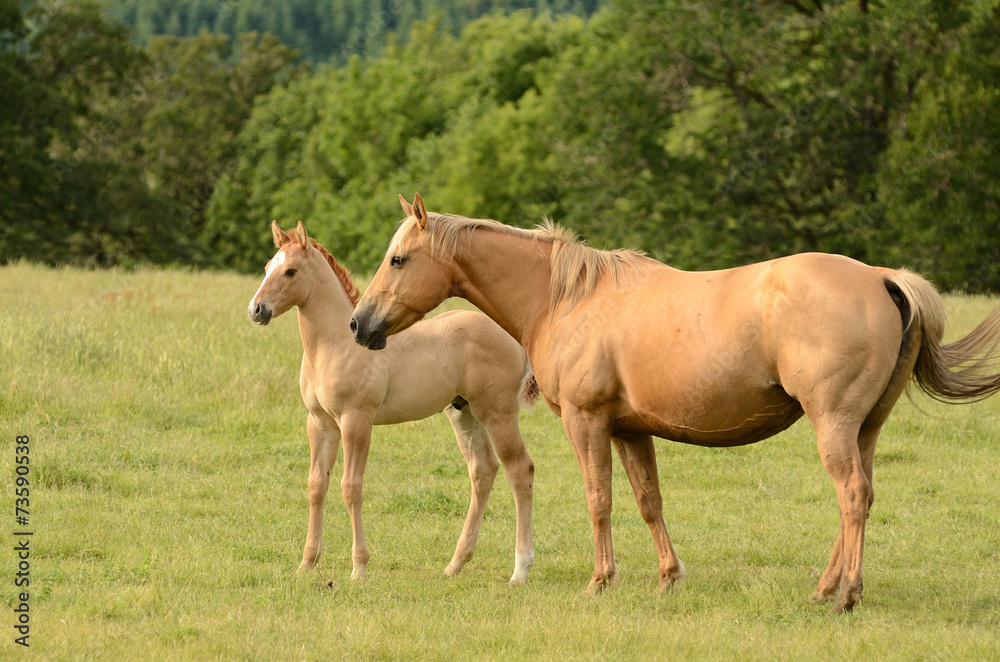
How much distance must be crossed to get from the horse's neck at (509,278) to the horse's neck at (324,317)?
0.89 meters

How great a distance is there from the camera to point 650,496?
595 cm

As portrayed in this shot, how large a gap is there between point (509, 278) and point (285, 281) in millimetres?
1526

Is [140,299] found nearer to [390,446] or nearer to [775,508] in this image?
[390,446]

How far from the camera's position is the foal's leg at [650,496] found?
584cm

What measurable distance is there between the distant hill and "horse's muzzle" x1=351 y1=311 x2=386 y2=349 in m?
119

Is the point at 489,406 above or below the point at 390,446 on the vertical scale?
above

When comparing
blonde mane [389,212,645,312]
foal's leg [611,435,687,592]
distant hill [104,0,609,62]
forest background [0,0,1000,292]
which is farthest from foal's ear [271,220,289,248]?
distant hill [104,0,609,62]

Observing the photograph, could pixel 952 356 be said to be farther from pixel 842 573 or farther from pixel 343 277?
pixel 343 277

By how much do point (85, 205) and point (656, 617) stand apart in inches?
1466

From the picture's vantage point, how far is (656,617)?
510 cm

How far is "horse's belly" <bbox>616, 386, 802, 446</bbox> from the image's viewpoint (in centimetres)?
521

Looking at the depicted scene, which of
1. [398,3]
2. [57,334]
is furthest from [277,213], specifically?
[398,3]

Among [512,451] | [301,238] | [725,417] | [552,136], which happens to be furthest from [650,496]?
[552,136]

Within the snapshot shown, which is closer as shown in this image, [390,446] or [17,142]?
[390,446]
